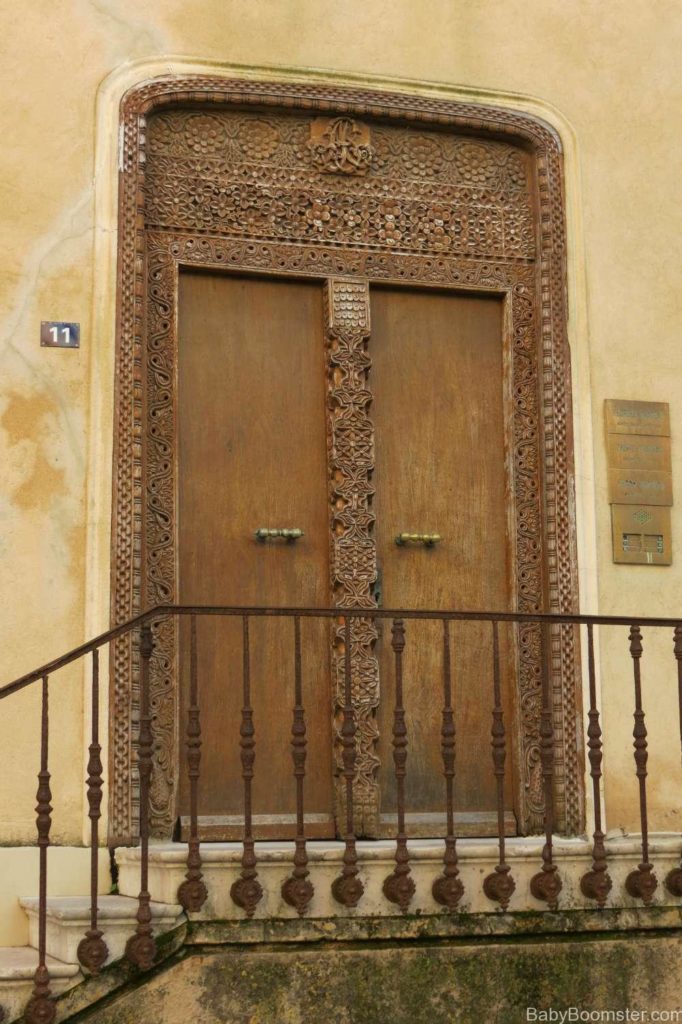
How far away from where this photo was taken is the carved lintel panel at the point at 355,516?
618 cm

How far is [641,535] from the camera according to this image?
6.46 m

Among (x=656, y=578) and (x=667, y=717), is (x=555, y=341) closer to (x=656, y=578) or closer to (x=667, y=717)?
(x=656, y=578)

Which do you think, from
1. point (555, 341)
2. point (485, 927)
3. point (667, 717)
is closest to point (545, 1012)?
point (485, 927)

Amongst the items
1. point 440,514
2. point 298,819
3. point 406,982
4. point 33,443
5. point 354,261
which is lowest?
point 406,982

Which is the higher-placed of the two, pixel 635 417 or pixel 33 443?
pixel 635 417

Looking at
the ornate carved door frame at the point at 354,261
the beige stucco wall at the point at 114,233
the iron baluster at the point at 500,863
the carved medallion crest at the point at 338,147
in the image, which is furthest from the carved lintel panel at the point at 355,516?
the iron baluster at the point at 500,863

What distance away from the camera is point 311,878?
5.10m

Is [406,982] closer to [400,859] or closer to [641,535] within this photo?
[400,859]

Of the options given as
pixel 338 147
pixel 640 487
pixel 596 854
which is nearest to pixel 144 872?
pixel 596 854

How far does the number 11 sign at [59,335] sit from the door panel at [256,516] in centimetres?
46

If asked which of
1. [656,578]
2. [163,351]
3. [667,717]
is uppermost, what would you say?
[163,351]

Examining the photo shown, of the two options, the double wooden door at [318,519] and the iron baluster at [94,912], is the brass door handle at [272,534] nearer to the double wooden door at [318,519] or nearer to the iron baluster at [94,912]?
the double wooden door at [318,519]

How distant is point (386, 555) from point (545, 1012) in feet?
6.25

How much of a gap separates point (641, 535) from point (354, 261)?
157cm
